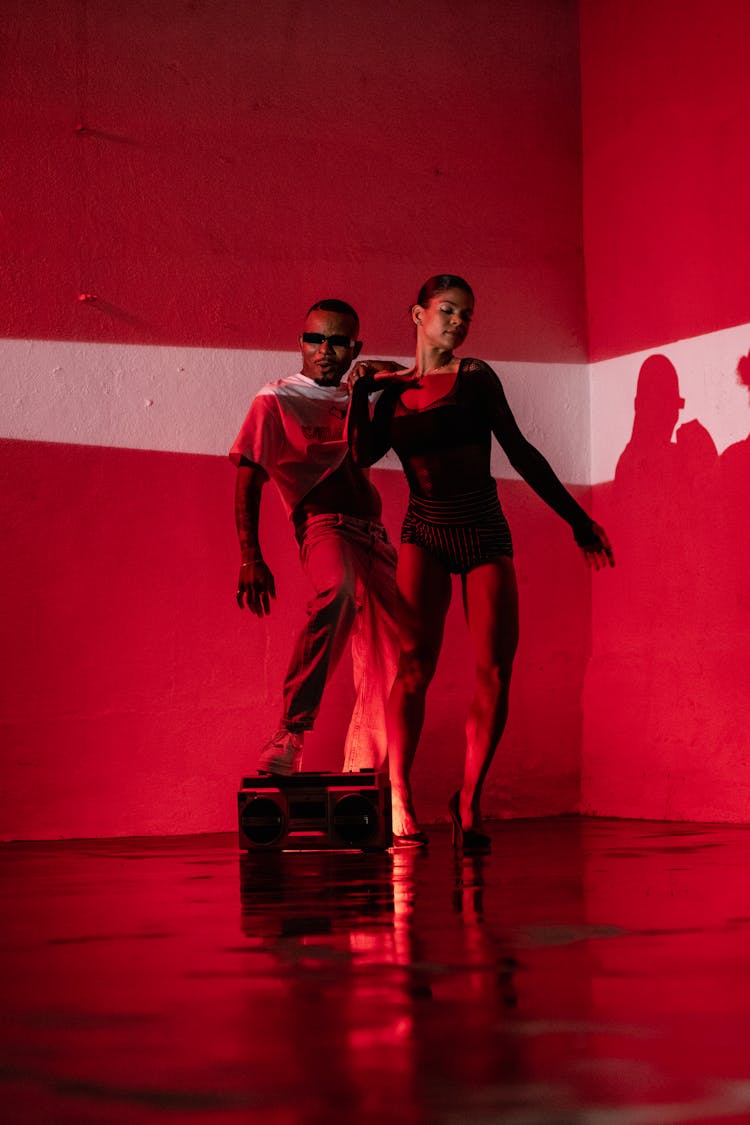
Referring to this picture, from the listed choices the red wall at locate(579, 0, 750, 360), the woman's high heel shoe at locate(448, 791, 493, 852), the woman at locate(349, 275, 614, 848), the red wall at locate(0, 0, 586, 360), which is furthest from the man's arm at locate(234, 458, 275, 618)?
the red wall at locate(579, 0, 750, 360)

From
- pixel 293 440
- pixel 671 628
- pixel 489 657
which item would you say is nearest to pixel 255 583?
pixel 293 440

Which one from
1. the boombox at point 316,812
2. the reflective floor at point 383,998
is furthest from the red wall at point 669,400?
the reflective floor at point 383,998

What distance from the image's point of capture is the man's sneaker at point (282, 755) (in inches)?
155

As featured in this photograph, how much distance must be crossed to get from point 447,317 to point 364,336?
1452mm

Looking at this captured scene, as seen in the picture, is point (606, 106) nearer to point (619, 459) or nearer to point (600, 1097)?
point (619, 459)

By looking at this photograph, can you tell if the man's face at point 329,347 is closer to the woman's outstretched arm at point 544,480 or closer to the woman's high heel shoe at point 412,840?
the woman's outstretched arm at point 544,480

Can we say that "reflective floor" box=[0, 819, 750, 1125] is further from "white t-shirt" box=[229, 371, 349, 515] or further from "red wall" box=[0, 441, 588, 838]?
"red wall" box=[0, 441, 588, 838]

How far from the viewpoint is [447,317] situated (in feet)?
12.5

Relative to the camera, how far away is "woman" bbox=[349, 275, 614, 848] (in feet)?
12.0

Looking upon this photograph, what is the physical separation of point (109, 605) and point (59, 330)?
92 centimetres

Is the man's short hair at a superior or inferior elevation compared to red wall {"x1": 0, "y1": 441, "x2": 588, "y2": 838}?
superior

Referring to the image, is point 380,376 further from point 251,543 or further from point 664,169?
point 664,169

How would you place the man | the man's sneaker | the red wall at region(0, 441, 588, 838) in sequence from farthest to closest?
the red wall at region(0, 441, 588, 838)
the man
the man's sneaker

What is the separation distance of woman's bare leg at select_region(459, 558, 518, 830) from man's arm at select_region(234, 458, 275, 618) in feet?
2.26
